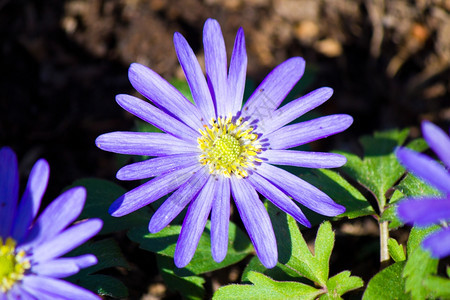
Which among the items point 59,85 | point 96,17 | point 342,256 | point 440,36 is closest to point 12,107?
point 59,85

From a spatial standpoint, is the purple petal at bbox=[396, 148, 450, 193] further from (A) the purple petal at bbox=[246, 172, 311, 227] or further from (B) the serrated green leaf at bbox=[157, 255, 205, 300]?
(B) the serrated green leaf at bbox=[157, 255, 205, 300]

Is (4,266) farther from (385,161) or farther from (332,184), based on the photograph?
(385,161)

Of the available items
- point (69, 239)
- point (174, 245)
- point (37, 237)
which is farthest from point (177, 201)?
point (37, 237)

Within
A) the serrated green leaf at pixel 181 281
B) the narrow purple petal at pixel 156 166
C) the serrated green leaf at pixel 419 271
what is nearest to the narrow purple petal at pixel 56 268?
the narrow purple petal at pixel 156 166

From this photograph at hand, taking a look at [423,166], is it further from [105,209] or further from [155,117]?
[105,209]

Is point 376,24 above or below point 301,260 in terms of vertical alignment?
above

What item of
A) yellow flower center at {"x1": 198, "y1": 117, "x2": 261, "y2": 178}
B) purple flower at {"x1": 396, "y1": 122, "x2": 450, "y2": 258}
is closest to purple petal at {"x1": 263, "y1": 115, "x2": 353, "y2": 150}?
yellow flower center at {"x1": 198, "y1": 117, "x2": 261, "y2": 178}
